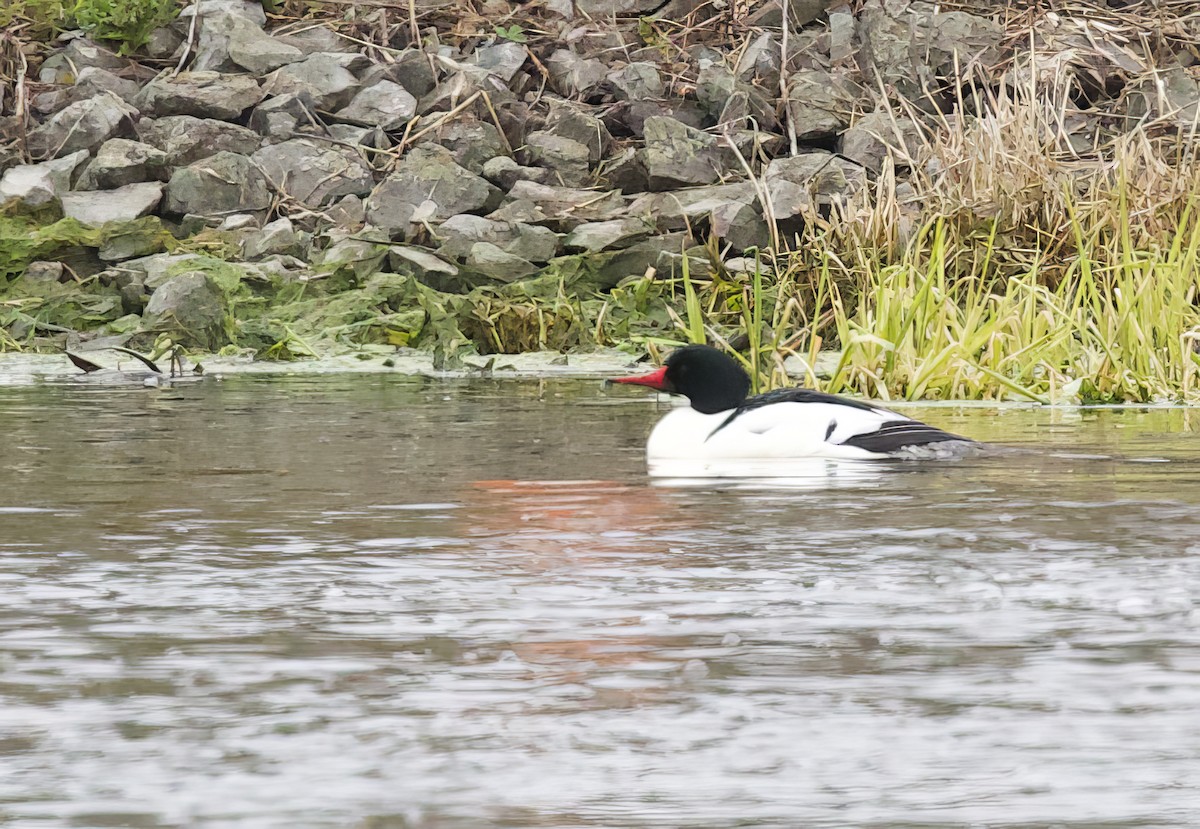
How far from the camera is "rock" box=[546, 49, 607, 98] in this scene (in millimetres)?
20672

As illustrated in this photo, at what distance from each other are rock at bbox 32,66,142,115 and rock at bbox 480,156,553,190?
3.38 m

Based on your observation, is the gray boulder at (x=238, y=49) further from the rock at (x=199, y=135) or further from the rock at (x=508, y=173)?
the rock at (x=508, y=173)

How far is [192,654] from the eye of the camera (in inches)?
193

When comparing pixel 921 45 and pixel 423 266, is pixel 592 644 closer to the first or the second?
pixel 423 266

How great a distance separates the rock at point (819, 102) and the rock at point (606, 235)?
8.02 ft

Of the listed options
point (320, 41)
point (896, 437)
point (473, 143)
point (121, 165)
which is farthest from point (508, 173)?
point (896, 437)

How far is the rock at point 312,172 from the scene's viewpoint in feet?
62.1

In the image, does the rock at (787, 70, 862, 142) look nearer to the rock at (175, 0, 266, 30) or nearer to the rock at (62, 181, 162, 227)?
the rock at (175, 0, 266, 30)

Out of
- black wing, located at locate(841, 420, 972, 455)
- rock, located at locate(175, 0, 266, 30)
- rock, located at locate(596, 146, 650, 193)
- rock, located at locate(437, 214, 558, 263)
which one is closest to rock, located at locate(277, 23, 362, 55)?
rock, located at locate(175, 0, 266, 30)

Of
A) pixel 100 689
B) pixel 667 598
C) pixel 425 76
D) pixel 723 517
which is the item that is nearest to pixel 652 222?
pixel 425 76

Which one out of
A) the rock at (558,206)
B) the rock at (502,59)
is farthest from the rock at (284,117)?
the rock at (558,206)

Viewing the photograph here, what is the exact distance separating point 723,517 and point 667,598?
1.69 m

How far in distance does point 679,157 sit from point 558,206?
1108 millimetres

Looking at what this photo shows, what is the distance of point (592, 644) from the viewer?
5008 mm
